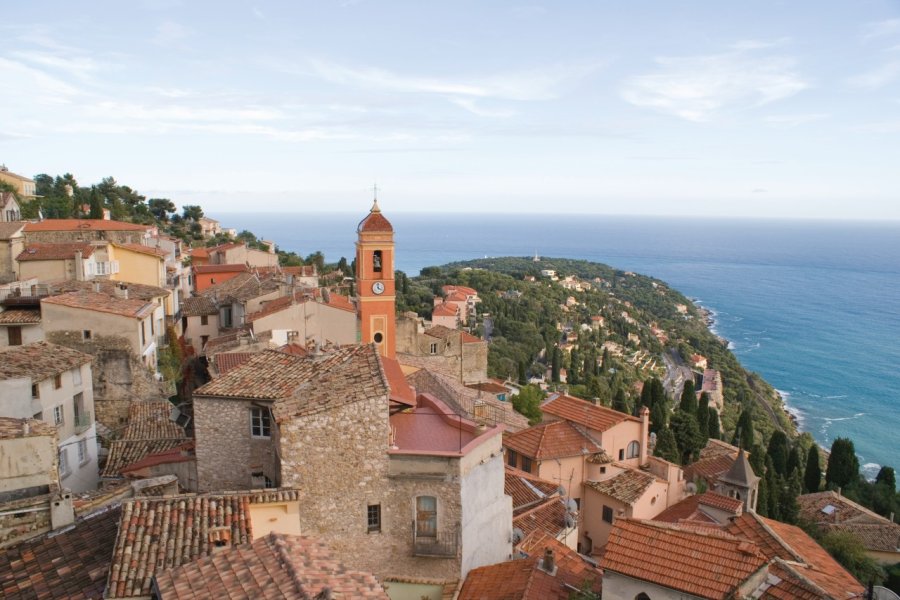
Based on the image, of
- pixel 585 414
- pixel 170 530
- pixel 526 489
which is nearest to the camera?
pixel 170 530

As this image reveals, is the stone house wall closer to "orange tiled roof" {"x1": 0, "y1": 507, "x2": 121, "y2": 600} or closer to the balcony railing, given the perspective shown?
"orange tiled roof" {"x1": 0, "y1": 507, "x2": 121, "y2": 600}

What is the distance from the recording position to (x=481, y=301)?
7994 cm

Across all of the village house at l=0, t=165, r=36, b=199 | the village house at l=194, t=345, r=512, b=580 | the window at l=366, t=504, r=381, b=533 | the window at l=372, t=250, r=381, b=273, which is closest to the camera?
the village house at l=194, t=345, r=512, b=580

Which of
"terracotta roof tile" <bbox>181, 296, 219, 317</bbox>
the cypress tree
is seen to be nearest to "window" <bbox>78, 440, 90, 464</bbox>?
"terracotta roof tile" <bbox>181, 296, 219, 317</bbox>

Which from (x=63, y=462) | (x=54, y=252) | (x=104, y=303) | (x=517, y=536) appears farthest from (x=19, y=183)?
(x=517, y=536)

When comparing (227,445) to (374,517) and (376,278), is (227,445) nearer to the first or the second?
(374,517)

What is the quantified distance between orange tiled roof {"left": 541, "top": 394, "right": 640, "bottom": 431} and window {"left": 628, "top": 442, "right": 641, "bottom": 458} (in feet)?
2.97

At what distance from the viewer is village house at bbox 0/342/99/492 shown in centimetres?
1614

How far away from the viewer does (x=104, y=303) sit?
23.2m

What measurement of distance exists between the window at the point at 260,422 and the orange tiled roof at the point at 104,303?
12.2m

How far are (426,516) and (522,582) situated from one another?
231 cm

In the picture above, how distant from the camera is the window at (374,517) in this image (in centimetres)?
1153

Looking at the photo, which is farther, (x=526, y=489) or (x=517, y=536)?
(x=526, y=489)

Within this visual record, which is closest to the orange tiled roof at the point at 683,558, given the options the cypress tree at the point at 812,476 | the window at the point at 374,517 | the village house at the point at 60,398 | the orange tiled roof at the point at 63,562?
the window at the point at 374,517
